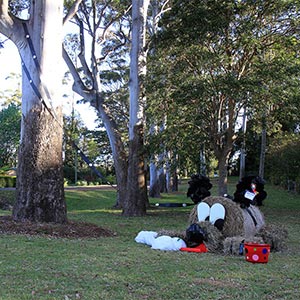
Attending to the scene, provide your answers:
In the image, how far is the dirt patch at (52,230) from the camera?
955 centimetres

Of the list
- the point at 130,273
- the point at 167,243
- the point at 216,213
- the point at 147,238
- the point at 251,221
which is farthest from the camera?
the point at 147,238

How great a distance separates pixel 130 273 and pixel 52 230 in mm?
4404

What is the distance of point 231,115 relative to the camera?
55.0 feet

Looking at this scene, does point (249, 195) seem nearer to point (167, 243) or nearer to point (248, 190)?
point (248, 190)

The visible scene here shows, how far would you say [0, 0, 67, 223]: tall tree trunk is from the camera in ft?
35.2

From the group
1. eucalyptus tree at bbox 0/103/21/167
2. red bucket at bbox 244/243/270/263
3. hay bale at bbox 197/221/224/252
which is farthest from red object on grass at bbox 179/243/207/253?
eucalyptus tree at bbox 0/103/21/167

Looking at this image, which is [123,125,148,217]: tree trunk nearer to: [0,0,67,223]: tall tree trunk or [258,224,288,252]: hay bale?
[0,0,67,223]: tall tree trunk

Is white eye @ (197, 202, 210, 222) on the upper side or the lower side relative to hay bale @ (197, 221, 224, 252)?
upper

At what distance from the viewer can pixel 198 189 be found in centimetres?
941

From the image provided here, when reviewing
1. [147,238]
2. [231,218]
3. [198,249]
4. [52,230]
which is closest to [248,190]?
[231,218]

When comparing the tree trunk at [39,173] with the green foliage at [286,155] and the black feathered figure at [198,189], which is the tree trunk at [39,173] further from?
the green foliage at [286,155]

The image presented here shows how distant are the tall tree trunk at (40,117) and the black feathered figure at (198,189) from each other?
348cm

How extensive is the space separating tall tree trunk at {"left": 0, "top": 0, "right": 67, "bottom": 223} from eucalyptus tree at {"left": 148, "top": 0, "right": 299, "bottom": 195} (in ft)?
16.8

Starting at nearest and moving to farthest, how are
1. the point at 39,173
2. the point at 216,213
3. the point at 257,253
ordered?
1. the point at 257,253
2. the point at 216,213
3. the point at 39,173
